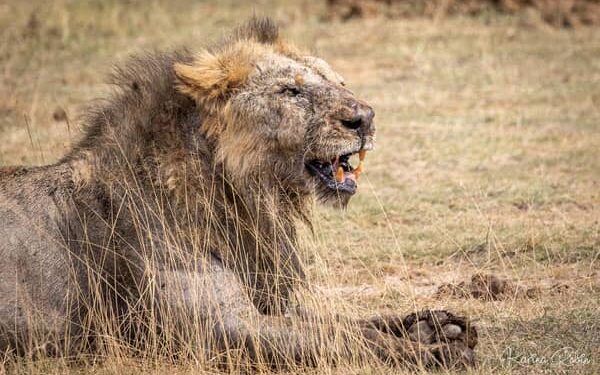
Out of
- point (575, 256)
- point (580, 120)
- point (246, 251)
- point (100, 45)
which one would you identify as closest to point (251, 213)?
point (246, 251)

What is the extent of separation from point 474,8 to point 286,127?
37.0 feet

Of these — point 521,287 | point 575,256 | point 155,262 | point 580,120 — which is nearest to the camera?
point 155,262

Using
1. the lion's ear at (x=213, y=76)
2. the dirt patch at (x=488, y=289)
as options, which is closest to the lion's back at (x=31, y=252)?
the lion's ear at (x=213, y=76)

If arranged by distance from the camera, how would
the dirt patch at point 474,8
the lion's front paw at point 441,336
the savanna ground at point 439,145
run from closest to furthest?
1. the lion's front paw at point 441,336
2. the savanna ground at point 439,145
3. the dirt patch at point 474,8

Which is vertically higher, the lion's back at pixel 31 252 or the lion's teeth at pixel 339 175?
the lion's teeth at pixel 339 175

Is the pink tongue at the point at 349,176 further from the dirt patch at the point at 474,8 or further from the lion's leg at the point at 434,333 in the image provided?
the dirt patch at the point at 474,8

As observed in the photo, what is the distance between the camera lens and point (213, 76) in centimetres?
536

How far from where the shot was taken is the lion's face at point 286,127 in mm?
5293

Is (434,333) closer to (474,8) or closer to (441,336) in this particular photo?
(441,336)

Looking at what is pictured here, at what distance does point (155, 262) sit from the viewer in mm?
5078

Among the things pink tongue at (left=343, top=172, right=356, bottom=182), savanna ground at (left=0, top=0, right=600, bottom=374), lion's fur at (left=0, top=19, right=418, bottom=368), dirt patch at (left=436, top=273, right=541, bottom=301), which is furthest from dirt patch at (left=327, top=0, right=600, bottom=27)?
pink tongue at (left=343, top=172, right=356, bottom=182)

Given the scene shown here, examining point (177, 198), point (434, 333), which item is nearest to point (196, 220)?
point (177, 198)

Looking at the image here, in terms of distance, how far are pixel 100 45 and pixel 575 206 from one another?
8.37 meters

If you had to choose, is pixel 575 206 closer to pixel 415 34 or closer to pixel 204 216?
pixel 204 216
